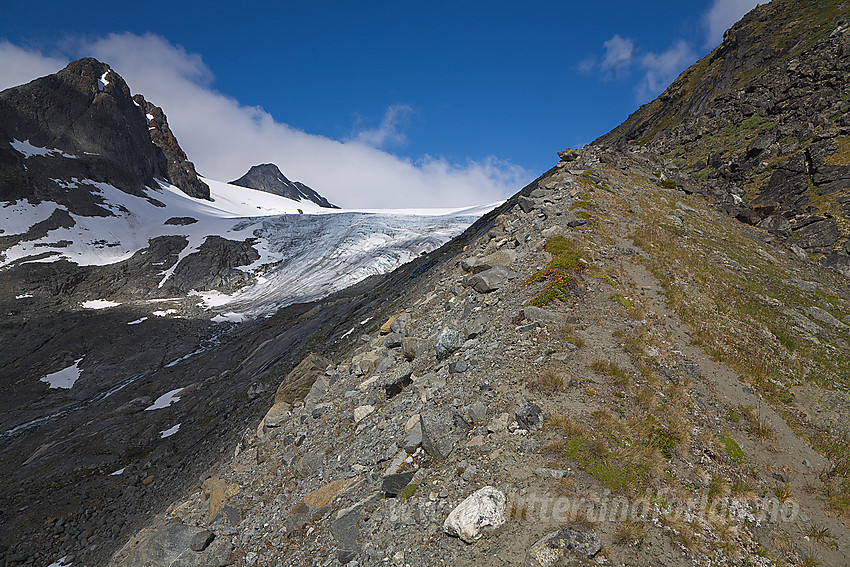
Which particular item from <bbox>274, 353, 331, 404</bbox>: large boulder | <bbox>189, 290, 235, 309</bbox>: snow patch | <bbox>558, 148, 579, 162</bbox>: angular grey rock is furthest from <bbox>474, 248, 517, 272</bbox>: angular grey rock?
<bbox>189, 290, 235, 309</bbox>: snow patch

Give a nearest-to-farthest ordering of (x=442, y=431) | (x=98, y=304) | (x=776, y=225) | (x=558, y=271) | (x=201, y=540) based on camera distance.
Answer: (x=442, y=431) → (x=201, y=540) → (x=558, y=271) → (x=776, y=225) → (x=98, y=304)

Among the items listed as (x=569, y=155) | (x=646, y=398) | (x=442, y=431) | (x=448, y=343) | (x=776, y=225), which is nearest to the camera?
(x=442, y=431)

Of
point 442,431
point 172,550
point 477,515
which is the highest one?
point 442,431

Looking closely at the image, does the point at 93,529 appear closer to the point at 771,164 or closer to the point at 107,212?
the point at 771,164

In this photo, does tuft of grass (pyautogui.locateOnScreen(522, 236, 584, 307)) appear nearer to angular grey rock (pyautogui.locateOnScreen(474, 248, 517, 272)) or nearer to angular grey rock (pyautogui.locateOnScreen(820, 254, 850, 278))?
angular grey rock (pyautogui.locateOnScreen(474, 248, 517, 272))

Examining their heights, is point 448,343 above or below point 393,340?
above

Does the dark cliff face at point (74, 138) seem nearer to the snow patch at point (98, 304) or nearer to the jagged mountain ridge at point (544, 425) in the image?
the snow patch at point (98, 304)

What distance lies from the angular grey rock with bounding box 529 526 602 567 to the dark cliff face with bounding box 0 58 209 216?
129m

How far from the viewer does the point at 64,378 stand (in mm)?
41375

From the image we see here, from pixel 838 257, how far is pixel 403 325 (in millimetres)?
26029

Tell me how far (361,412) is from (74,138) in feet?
550

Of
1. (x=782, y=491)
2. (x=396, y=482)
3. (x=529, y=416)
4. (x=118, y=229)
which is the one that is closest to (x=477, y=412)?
(x=529, y=416)

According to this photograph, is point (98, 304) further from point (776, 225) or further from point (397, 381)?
point (776, 225)

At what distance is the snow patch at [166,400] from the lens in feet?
88.0
